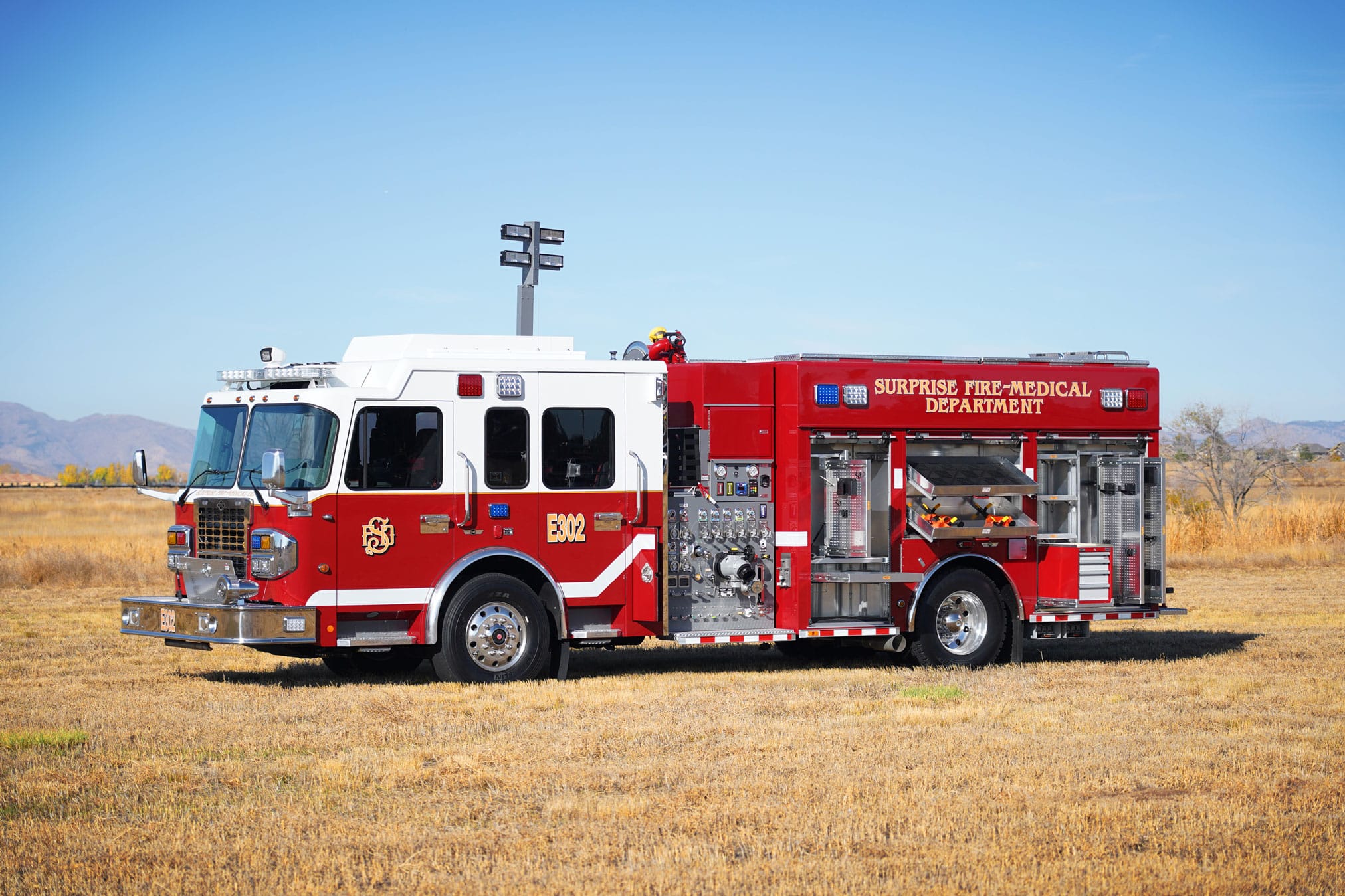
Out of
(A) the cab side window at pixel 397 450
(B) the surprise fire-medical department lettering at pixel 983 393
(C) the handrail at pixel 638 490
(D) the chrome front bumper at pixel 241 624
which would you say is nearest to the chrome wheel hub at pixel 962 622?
(B) the surprise fire-medical department lettering at pixel 983 393

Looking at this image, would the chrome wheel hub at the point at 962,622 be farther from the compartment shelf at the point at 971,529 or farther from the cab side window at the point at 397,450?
the cab side window at the point at 397,450

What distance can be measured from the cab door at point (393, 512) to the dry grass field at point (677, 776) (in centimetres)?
77

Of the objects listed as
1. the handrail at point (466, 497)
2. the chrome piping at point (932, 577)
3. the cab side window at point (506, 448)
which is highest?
the cab side window at point (506, 448)

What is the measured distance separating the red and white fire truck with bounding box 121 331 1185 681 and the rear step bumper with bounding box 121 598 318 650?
23 millimetres

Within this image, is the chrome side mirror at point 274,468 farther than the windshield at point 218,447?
No

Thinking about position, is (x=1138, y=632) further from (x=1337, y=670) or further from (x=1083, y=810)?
(x=1083, y=810)

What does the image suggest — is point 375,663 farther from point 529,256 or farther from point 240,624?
point 529,256

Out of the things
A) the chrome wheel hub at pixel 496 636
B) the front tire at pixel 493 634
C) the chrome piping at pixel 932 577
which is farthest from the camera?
the chrome piping at pixel 932 577

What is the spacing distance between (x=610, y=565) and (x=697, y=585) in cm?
87

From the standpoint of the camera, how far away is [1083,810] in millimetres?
7391

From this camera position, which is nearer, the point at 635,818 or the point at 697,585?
the point at 635,818

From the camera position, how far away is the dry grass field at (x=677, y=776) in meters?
6.39

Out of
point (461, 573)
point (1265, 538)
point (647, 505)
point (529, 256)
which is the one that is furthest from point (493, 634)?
point (1265, 538)

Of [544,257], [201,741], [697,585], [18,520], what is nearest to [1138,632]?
[697,585]
